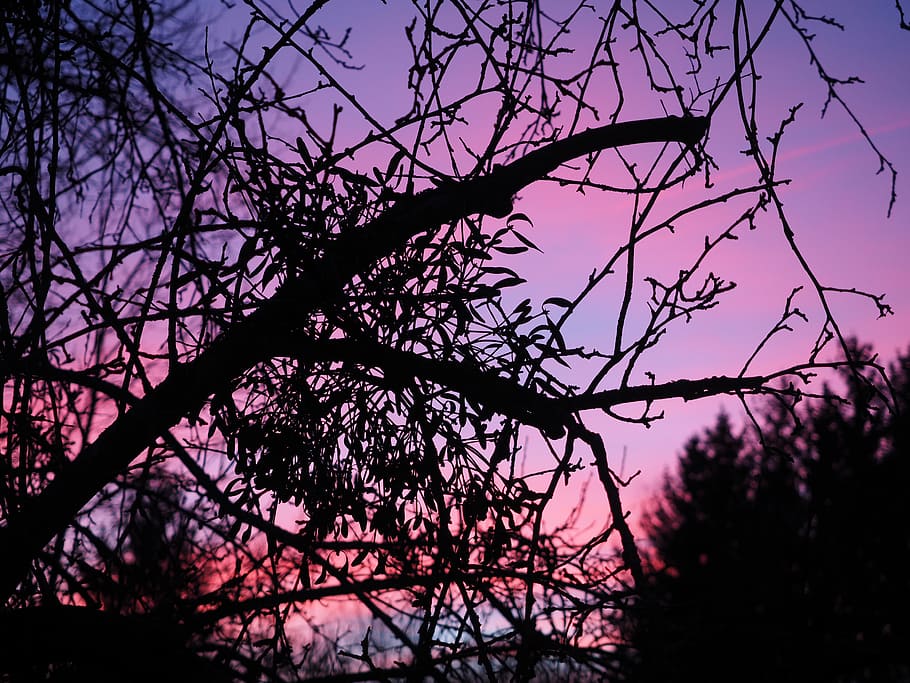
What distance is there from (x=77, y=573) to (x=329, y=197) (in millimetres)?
2948

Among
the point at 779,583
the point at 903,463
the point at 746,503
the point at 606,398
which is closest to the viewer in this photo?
the point at 606,398

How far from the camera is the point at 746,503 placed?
25.9 meters

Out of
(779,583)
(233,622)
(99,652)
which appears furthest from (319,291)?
(779,583)

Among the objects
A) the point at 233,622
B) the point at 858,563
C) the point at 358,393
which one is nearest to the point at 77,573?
the point at 233,622

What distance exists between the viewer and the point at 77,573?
14.3 feet

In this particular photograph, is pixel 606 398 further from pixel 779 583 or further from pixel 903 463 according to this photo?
pixel 903 463

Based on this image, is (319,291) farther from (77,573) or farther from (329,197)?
(77,573)

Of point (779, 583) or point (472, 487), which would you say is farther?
point (779, 583)

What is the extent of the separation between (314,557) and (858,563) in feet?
74.4

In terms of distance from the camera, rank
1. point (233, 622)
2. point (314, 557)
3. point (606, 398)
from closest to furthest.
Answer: point (606, 398) < point (314, 557) < point (233, 622)

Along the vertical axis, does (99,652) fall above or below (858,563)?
below

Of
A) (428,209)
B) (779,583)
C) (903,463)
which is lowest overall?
(428,209)

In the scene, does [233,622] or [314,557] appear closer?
[314,557]

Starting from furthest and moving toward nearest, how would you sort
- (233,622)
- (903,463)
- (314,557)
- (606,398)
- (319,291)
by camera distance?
(903,463) < (233,622) < (314,557) < (606,398) < (319,291)
